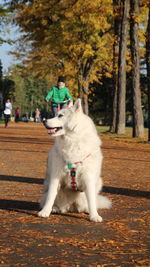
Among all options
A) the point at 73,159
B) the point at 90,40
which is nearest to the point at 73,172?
the point at 73,159

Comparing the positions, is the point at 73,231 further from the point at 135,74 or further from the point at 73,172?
the point at 135,74

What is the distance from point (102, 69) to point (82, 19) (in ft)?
34.5

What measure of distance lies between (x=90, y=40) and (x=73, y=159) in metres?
29.8

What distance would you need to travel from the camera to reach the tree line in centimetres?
2686

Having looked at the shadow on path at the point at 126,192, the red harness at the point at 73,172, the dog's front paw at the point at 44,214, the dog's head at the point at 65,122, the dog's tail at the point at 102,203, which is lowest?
the shadow on path at the point at 126,192

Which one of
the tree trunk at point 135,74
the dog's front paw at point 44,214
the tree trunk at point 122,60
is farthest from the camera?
the tree trunk at point 122,60

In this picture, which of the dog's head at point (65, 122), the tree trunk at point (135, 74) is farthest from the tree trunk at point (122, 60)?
the dog's head at point (65, 122)

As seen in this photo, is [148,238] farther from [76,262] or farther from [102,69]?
[102,69]

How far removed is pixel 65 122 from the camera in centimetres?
645

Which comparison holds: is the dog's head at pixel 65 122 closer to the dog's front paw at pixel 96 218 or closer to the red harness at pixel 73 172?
the red harness at pixel 73 172

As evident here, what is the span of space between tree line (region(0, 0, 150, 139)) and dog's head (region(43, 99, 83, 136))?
16.8m

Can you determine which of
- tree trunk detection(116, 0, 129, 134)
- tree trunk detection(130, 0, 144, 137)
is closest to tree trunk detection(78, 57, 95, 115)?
tree trunk detection(116, 0, 129, 134)

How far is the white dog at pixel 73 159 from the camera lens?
21.1ft

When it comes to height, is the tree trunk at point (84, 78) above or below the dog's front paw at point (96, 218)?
above
